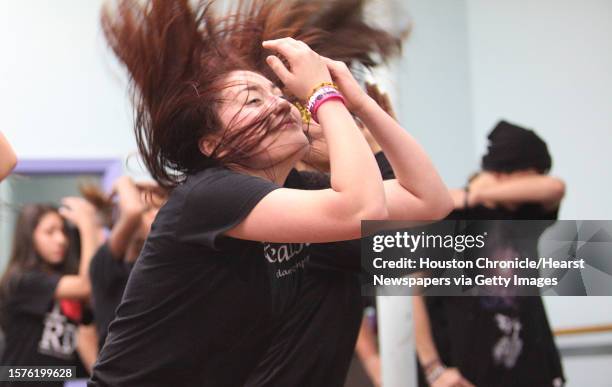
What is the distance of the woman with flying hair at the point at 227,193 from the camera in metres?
0.95

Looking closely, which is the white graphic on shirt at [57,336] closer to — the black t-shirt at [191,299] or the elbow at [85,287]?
the elbow at [85,287]

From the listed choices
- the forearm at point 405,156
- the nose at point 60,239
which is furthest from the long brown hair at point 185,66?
the nose at point 60,239

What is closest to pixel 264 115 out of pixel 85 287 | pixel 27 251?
pixel 85 287

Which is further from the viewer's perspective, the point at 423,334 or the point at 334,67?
the point at 423,334

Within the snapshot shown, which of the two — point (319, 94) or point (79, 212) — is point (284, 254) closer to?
point (319, 94)

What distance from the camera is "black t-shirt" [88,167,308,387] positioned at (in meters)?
1.01

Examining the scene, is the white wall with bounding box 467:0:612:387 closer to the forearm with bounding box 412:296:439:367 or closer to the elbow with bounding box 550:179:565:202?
the elbow with bounding box 550:179:565:202

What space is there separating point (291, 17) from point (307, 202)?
0.58 meters

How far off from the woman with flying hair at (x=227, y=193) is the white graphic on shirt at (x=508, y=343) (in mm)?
767

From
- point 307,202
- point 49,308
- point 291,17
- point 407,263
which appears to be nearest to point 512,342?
point 407,263

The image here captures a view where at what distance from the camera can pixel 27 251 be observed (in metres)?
2.47

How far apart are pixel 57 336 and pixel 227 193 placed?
63.4 inches

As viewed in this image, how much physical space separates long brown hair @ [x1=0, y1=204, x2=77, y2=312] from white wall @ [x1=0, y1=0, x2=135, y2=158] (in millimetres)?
325

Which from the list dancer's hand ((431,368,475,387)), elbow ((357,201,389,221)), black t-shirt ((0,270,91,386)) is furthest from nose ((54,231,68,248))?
elbow ((357,201,389,221))
